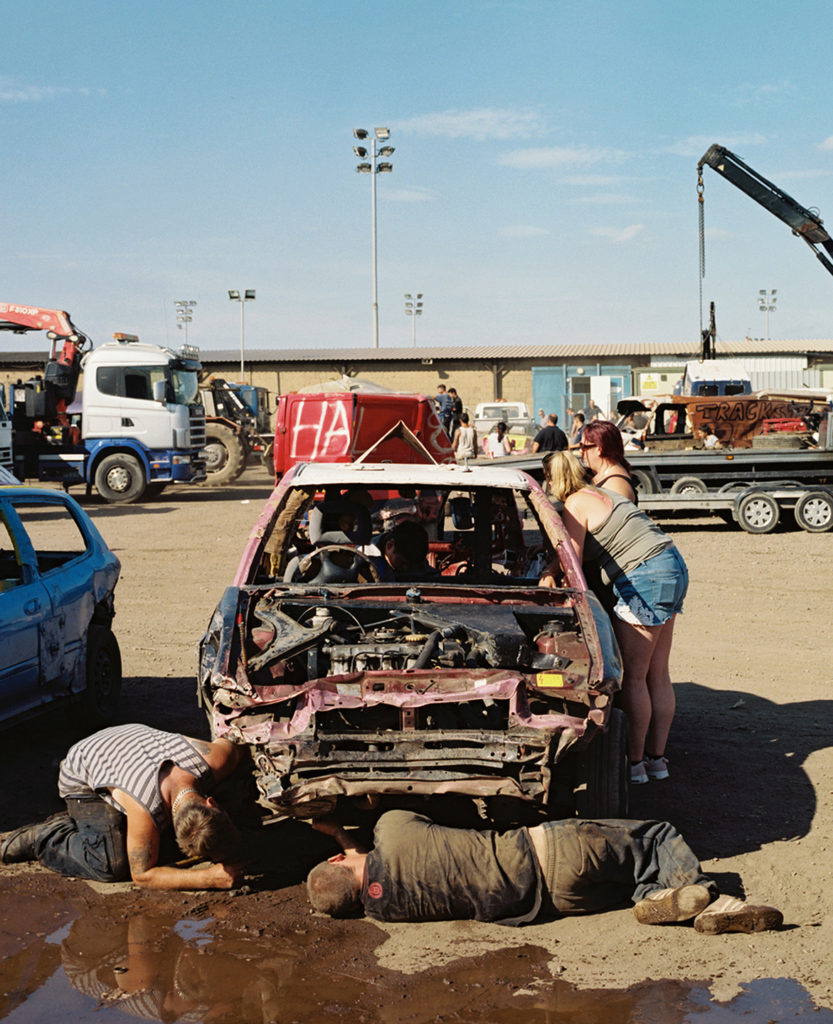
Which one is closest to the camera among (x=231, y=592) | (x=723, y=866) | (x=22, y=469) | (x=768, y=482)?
(x=723, y=866)

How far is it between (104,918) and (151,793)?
19.6 inches

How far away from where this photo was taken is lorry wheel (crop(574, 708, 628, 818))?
4.74 m

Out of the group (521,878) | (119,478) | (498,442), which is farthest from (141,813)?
(119,478)

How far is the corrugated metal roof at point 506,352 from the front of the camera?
47531 millimetres

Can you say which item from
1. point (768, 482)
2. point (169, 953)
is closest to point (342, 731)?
point (169, 953)

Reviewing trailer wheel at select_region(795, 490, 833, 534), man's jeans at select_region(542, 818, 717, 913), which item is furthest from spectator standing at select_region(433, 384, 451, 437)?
man's jeans at select_region(542, 818, 717, 913)

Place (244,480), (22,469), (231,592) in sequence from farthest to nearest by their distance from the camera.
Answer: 1. (244,480)
2. (22,469)
3. (231,592)

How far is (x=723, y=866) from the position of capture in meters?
4.83

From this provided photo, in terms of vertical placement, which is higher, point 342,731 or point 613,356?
point 613,356

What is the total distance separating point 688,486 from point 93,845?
14.5 m

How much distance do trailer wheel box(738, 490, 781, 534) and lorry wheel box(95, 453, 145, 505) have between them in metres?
12.3

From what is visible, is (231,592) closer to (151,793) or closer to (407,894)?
(151,793)

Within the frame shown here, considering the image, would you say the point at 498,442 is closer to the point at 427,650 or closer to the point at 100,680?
the point at 100,680

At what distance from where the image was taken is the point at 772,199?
23641 mm
